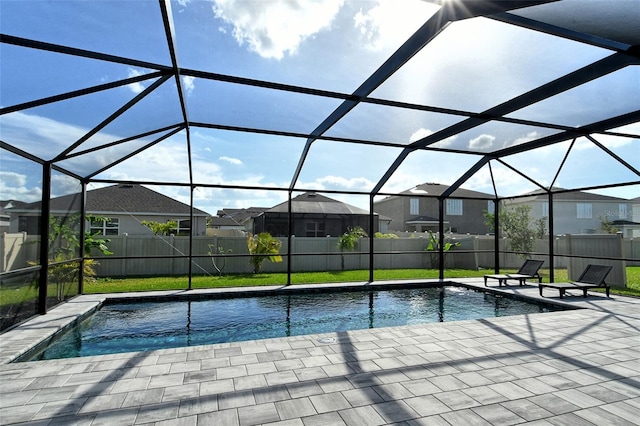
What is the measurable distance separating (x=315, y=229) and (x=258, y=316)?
472 inches

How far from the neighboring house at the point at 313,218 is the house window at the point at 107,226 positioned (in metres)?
6.31

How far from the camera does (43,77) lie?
149 inches

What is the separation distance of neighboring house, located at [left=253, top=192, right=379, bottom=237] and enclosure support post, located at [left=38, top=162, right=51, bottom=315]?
11.8m

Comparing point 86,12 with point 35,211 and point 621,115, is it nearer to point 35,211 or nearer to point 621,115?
point 35,211

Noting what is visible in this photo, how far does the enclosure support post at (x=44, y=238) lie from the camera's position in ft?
18.5

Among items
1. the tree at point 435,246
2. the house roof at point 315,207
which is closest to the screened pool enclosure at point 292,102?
the tree at point 435,246

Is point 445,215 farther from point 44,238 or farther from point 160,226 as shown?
point 44,238

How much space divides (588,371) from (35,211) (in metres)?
7.41

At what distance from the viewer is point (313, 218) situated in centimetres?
1867

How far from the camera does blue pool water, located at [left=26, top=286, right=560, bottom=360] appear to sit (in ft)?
17.4

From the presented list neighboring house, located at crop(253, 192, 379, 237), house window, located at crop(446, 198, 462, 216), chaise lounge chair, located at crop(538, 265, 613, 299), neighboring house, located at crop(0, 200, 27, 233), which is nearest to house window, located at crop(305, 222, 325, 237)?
neighboring house, located at crop(253, 192, 379, 237)

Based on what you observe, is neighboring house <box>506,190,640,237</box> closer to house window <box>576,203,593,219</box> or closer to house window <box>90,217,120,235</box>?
house window <box>576,203,593,219</box>

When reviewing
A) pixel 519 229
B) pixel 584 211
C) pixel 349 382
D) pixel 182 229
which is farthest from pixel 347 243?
pixel 584 211

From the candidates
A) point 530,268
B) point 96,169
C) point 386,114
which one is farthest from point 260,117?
point 530,268
